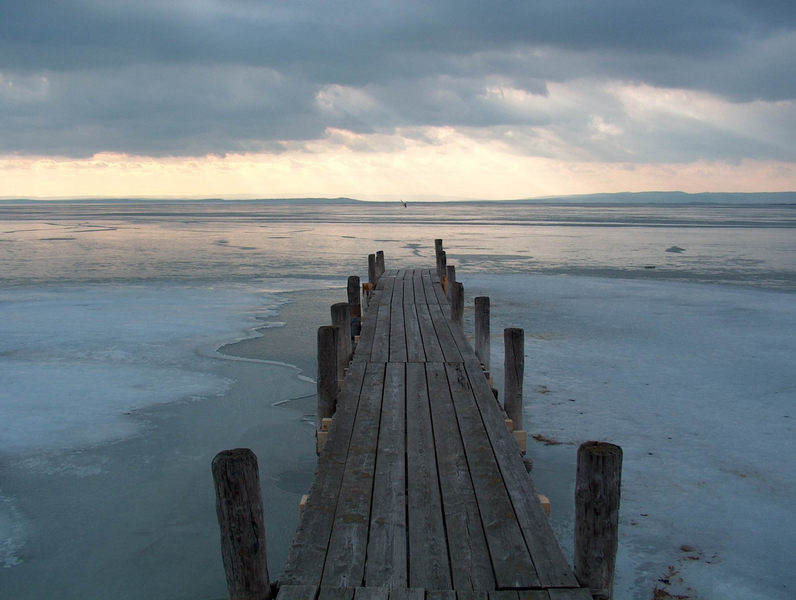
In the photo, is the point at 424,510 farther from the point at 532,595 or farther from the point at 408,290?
the point at 408,290

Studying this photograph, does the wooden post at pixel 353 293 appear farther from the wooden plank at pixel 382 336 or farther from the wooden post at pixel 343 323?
the wooden post at pixel 343 323

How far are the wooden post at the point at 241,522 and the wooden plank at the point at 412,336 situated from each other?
16.1 ft

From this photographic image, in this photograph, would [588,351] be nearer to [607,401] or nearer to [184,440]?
[607,401]

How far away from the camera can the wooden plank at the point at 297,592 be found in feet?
11.3

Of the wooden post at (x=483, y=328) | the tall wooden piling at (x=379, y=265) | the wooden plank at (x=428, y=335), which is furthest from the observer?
the tall wooden piling at (x=379, y=265)

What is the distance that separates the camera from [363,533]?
4.05m

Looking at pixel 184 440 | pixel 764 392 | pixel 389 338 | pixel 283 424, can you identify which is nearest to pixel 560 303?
pixel 764 392

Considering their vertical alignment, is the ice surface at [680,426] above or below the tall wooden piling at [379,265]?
below

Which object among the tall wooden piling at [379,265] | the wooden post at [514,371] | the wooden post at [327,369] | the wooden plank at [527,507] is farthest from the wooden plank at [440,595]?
the tall wooden piling at [379,265]

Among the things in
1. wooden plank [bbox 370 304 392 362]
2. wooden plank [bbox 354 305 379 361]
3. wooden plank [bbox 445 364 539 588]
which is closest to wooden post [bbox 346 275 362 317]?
wooden plank [bbox 354 305 379 361]

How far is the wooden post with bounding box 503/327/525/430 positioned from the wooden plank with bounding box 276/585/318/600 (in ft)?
13.7

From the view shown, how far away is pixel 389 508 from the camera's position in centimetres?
437

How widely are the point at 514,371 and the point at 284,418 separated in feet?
11.5

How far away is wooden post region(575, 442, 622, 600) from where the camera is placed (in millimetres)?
3594
